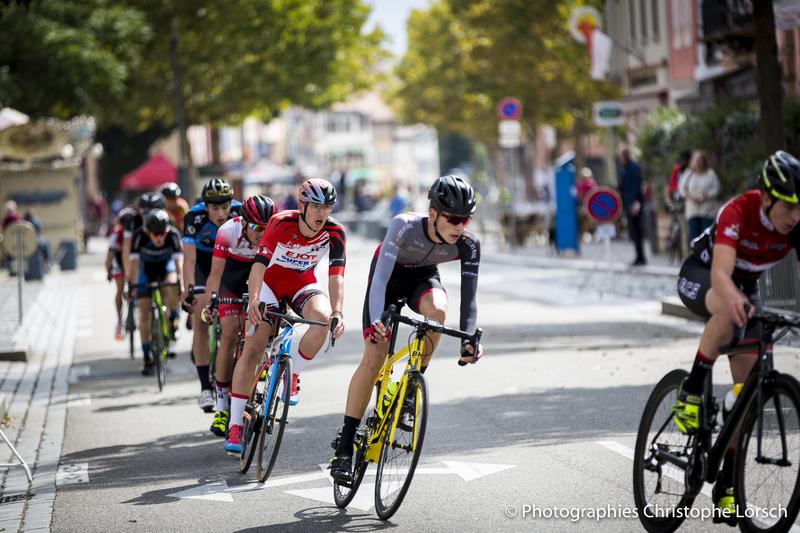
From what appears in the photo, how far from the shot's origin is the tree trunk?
1711cm

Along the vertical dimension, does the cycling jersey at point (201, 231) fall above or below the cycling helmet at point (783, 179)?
below

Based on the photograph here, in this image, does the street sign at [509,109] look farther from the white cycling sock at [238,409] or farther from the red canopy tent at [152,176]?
the white cycling sock at [238,409]

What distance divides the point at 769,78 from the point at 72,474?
10.7 m

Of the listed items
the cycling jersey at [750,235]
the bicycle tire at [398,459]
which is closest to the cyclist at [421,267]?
the bicycle tire at [398,459]

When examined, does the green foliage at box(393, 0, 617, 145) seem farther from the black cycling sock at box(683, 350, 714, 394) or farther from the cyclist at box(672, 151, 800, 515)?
the black cycling sock at box(683, 350, 714, 394)

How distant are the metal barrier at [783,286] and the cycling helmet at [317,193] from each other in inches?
303

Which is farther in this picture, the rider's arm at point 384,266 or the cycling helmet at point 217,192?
the cycling helmet at point 217,192

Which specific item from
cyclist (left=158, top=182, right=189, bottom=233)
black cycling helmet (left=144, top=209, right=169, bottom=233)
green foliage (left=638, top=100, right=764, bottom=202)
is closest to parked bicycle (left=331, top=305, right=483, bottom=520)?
black cycling helmet (left=144, top=209, right=169, bottom=233)

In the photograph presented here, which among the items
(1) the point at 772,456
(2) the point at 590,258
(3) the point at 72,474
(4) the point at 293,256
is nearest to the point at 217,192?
(4) the point at 293,256

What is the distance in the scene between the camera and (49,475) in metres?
9.42

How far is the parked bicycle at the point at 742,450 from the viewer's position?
612 centimetres

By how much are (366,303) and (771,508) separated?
2.32 m

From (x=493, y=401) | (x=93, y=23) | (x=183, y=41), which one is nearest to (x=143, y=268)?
(x=493, y=401)

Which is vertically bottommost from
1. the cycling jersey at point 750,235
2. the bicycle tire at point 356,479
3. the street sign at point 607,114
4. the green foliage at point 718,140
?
the bicycle tire at point 356,479
